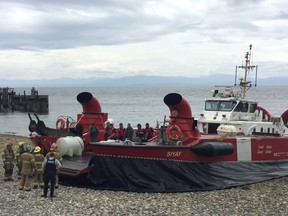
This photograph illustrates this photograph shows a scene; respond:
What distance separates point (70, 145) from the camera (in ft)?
36.9

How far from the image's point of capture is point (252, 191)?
422 inches

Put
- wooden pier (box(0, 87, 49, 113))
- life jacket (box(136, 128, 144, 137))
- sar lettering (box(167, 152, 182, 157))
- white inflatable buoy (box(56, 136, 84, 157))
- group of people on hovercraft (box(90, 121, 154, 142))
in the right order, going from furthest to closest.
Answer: wooden pier (box(0, 87, 49, 113)) < life jacket (box(136, 128, 144, 137)) < group of people on hovercraft (box(90, 121, 154, 142)) < white inflatable buoy (box(56, 136, 84, 157)) < sar lettering (box(167, 152, 182, 157))

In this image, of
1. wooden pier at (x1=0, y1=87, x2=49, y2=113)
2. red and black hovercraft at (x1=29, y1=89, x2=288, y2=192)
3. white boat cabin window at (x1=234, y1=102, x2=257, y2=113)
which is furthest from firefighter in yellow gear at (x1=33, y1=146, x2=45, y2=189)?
wooden pier at (x1=0, y1=87, x2=49, y2=113)

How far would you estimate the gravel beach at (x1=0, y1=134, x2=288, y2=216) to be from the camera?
8258mm

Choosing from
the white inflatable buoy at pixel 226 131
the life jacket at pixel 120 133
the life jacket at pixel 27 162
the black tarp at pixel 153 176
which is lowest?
the black tarp at pixel 153 176

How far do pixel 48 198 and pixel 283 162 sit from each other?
7.86m

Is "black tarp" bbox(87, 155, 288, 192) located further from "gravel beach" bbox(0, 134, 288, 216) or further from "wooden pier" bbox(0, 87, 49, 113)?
"wooden pier" bbox(0, 87, 49, 113)

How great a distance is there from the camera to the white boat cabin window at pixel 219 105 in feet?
47.3

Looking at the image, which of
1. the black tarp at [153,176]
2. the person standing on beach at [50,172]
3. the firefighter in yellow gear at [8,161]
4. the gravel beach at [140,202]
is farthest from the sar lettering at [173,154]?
the firefighter in yellow gear at [8,161]

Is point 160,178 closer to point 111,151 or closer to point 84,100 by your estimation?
point 111,151

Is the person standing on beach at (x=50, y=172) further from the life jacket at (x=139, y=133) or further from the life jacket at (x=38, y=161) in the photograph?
the life jacket at (x=139, y=133)

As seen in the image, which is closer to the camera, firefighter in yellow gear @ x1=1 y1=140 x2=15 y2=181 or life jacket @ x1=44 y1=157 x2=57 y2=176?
life jacket @ x1=44 y1=157 x2=57 y2=176

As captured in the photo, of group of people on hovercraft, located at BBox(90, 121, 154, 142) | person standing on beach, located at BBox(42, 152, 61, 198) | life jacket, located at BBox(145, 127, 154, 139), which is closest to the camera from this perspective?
person standing on beach, located at BBox(42, 152, 61, 198)

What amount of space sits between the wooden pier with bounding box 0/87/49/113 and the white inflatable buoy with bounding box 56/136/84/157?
44628 mm
